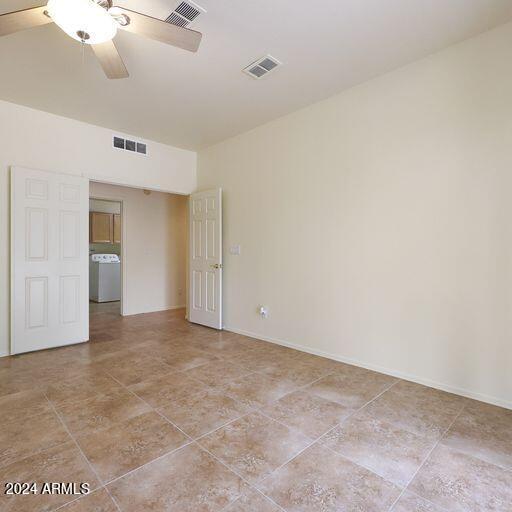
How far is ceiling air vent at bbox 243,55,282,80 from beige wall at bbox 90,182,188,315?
12.0ft

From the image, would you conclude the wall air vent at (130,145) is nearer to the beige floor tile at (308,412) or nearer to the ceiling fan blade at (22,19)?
the ceiling fan blade at (22,19)

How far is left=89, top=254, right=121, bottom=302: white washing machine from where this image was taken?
7.12 m

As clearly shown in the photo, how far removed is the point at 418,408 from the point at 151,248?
5186 millimetres

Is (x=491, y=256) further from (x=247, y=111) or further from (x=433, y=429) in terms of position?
(x=247, y=111)

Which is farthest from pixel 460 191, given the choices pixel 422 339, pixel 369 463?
pixel 369 463

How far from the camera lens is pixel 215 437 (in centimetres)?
196

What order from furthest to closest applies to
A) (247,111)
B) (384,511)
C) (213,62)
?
(247,111), (213,62), (384,511)

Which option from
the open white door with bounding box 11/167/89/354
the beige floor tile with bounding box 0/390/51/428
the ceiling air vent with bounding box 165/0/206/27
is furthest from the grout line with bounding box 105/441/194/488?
the ceiling air vent with bounding box 165/0/206/27

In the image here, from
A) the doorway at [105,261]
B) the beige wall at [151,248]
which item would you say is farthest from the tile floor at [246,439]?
the doorway at [105,261]

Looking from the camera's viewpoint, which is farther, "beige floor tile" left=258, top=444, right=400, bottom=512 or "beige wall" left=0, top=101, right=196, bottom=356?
"beige wall" left=0, top=101, right=196, bottom=356

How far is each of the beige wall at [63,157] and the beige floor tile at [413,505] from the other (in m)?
4.03

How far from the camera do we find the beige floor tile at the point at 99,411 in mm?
2084

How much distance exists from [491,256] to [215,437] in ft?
7.94

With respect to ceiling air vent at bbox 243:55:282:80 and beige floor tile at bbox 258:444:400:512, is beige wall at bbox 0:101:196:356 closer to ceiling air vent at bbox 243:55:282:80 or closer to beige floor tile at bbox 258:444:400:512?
ceiling air vent at bbox 243:55:282:80
